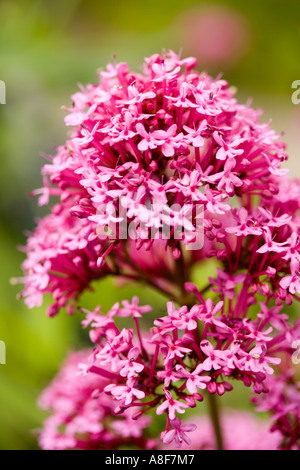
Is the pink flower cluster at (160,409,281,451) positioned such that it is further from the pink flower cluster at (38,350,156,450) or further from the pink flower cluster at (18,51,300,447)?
the pink flower cluster at (18,51,300,447)

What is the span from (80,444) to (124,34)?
4247mm

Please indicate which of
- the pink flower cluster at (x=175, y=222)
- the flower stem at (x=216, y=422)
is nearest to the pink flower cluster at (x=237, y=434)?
the flower stem at (x=216, y=422)

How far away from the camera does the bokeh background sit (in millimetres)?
2242

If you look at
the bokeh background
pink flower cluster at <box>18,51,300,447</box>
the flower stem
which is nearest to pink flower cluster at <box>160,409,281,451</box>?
the flower stem

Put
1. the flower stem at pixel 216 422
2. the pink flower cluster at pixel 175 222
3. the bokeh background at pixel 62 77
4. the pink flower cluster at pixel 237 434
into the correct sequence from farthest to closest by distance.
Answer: the bokeh background at pixel 62 77
the pink flower cluster at pixel 237 434
the flower stem at pixel 216 422
the pink flower cluster at pixel 175 222

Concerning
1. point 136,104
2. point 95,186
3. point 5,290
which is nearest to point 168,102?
point 136,104

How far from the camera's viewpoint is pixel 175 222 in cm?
127

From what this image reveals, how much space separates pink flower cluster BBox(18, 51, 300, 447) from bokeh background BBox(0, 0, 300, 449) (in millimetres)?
348

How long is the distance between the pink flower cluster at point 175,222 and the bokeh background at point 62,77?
348 millimetres

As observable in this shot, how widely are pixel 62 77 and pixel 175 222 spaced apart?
2091 millimetres

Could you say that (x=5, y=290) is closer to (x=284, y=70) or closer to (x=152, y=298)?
(x=152, y=298)

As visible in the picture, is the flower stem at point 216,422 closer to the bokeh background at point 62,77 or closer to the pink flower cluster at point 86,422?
the pink flower cluster at point 86,422

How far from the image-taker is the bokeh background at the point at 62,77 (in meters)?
2.24

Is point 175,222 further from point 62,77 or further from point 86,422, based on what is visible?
point 62,77
